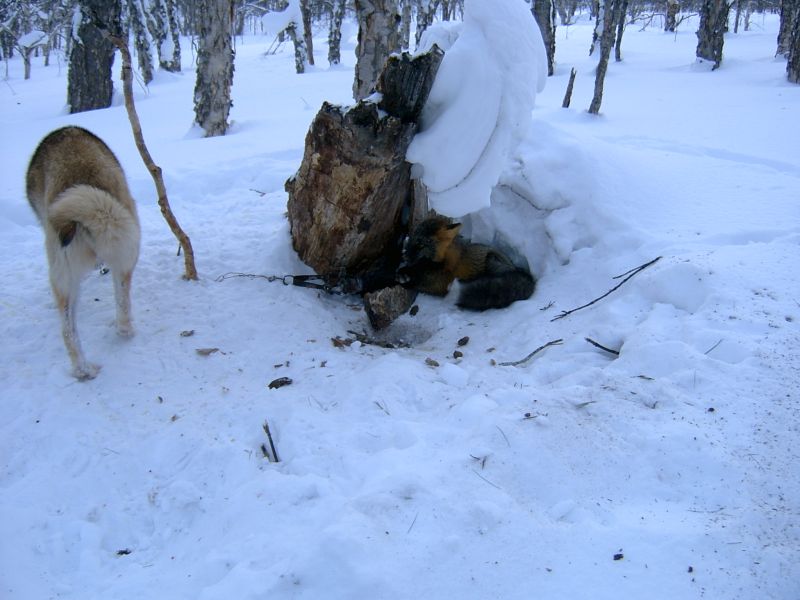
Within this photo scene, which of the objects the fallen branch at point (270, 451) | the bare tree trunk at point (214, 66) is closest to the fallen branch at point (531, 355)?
the fallen branch at point (270, 451)

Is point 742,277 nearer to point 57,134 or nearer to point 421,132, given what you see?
point 421,132

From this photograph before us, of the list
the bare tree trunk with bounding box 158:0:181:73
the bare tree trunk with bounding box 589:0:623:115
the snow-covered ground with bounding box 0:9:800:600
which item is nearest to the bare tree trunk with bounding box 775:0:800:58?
the bare tree trunk with bounding box 589:0:623:115

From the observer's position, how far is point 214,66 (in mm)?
9391

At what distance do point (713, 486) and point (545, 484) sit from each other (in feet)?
2.39

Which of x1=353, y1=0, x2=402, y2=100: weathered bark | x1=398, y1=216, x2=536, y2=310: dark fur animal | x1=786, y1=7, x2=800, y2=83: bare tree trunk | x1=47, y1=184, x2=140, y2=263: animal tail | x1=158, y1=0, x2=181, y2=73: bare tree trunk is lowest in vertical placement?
x1=398, y1=216, x2=536, y2=310: dark fur animal

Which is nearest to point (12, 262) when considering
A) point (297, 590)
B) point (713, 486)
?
point (297, 590)

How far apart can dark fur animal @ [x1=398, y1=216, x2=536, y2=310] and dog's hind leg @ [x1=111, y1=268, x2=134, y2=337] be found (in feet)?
7.56

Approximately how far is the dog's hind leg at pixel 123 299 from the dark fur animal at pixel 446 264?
2304mm

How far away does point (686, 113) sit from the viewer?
9.29 metres

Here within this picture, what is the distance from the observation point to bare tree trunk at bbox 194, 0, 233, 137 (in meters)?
9.01

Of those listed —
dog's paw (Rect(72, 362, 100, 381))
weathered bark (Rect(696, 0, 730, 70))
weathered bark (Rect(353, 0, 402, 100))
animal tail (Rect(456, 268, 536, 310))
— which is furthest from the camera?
weathered bark (Rect(696, 0, 730, 70))

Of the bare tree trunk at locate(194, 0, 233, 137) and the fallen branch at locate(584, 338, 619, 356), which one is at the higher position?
the bare tree trunk at locate(194, 0, 233, 137)

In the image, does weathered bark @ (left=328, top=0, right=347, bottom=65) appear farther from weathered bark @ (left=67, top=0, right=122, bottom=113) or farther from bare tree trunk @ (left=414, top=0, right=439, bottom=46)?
weathered bark @ (left=67, top=0, right=122, bottom=113)

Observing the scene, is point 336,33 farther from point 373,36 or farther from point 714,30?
point 373,36
